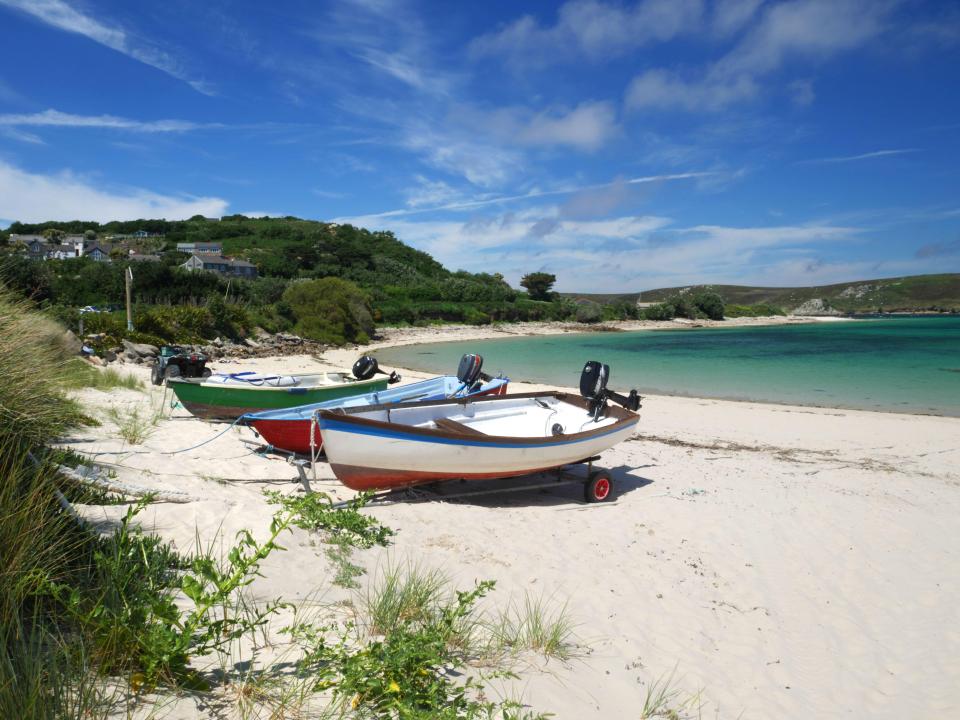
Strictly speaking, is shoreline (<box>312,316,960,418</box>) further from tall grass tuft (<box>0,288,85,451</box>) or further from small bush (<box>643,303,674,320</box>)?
tall grass tuft (<box>0,288,85,451</box>)

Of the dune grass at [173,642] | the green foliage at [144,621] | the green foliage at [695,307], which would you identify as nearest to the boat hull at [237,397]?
the dune grass at [173,642]

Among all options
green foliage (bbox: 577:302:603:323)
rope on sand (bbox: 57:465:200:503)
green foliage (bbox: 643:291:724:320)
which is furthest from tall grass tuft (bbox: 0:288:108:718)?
green foliage (bbox: 643:291:724:320)

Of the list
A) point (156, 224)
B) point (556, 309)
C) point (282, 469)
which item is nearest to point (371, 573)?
point (282, 469)

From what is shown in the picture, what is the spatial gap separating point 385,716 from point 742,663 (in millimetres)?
2838

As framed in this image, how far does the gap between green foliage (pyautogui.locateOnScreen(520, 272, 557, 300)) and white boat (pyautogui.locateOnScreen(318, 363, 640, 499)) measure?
271ft

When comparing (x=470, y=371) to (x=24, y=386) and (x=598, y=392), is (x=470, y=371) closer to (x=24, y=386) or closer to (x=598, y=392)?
(x=598, y=392)

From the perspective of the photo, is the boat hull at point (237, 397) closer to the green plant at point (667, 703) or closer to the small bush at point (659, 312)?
the green plant at point (667, 703)

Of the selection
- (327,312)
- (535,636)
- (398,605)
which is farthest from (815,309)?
(398,605)

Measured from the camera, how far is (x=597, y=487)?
7922mm

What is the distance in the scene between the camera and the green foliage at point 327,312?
→ 38312 millimetres

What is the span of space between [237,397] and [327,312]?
29.8 m

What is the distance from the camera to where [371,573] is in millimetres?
4676

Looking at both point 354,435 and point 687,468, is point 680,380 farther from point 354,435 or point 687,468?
point 354,435

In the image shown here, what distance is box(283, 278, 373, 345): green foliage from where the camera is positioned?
38312 mm
